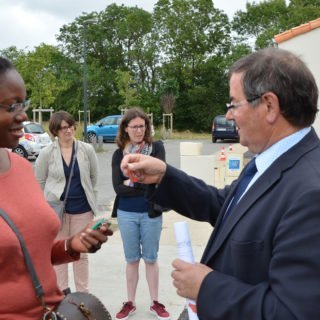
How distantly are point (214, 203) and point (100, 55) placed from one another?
164 ft

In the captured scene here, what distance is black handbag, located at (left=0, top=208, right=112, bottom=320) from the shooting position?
1.79 metres

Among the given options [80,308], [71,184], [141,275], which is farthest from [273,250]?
[141,275]

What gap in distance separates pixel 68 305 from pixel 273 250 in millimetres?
946

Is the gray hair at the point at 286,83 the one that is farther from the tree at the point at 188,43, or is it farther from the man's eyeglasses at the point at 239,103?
the tree at the point at 188,43

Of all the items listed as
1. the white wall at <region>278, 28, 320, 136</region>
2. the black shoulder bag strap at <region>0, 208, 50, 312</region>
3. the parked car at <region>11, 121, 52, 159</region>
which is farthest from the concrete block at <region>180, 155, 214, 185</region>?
the parked car at <region>11, 121, 52, 159</region>

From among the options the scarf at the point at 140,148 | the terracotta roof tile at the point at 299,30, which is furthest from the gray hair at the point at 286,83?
the terracotta roof tile at the point at 299,30

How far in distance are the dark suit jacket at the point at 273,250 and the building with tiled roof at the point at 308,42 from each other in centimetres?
760

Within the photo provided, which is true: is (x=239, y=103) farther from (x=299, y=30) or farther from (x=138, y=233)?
(x=299, y=30)

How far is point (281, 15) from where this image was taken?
4822 centimetres

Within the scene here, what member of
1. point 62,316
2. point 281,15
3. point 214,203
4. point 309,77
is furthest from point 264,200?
point 281,15

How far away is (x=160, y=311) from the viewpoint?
4.25 m

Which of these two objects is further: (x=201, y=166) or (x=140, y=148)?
(x=201, y=166)

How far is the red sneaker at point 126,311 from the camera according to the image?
4221mm

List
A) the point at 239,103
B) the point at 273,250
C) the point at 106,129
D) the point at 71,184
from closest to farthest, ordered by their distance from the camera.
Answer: the point at 273,250 < the point at 239,103 < the point at 71,184 < the point at 106,129
